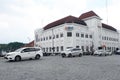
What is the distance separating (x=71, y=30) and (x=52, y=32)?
1077 centimetres

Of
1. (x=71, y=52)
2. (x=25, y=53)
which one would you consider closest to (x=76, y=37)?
(x=71, y=52)

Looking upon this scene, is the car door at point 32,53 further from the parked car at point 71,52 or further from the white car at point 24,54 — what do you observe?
the parked car at point 71,52

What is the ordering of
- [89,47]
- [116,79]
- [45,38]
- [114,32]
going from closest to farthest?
[116,79]
[89,47]
[45,38]
[114,32]

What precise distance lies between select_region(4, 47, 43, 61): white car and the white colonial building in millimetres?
35594

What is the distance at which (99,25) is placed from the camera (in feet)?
246

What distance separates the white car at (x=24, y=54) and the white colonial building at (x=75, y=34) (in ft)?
117

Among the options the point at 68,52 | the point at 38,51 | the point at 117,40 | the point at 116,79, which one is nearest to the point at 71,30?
the point at 68,52

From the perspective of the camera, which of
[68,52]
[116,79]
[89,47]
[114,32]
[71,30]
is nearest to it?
[116,79]

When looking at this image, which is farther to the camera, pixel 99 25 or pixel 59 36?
pixel 99 25

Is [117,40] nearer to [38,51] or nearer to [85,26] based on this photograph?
[85,26]

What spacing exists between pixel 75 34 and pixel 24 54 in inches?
1554

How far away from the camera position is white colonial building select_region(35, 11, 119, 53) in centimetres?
6347

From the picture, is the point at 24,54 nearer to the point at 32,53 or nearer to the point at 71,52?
the point at 32,53

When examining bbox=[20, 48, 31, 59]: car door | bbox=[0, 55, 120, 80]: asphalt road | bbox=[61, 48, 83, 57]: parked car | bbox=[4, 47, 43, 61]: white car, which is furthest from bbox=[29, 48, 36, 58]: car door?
bbox=[61, 48, 83, 57]: parked car
